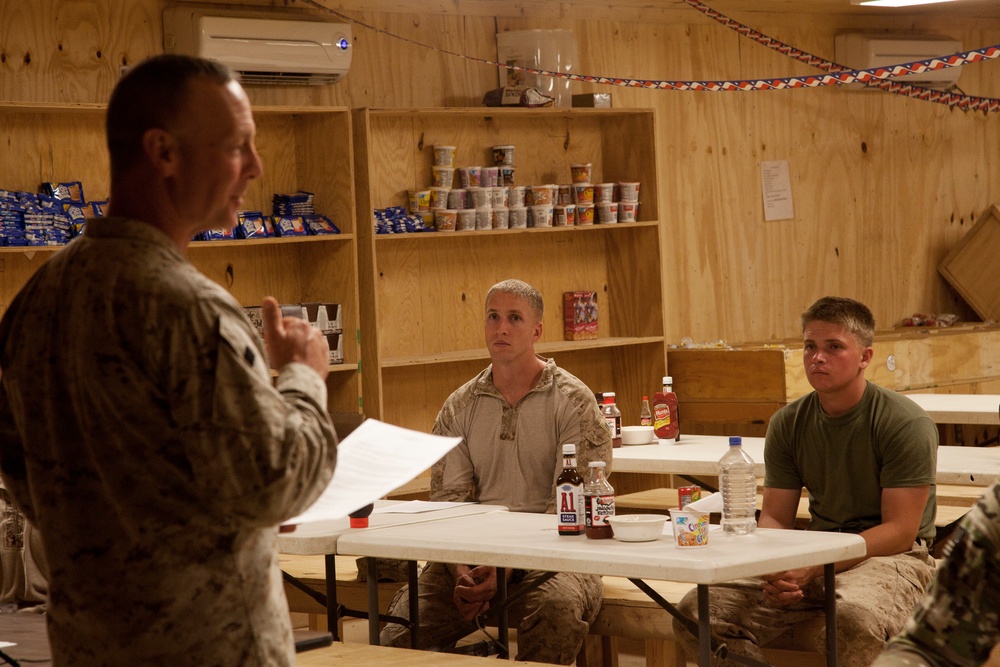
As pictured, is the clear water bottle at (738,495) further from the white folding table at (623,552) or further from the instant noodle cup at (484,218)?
the instant noodle cup at (484,218)

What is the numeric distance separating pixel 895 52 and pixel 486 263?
3.04m

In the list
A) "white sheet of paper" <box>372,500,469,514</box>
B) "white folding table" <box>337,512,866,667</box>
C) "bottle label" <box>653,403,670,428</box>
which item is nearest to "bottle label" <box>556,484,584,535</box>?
"white folding table" <box>337,512,866,667</box>

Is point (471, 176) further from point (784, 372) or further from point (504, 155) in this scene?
point (784, 372)

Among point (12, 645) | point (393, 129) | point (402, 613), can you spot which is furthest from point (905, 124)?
point (12, 645)

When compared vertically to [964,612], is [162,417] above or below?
above

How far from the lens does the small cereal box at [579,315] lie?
287 inches

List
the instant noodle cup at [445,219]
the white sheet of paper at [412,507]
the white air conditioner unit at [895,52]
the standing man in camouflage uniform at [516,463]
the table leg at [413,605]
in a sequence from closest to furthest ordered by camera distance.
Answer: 1. the table leg at [413,605]
2. the standing man in camouflage uniform at [516,463]
3. the white sheet of paper at [412,507]
4. the instant noodle cup at [445,219]
5. the white air conditioner unit at [895,52]

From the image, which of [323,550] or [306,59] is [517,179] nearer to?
[306,59]

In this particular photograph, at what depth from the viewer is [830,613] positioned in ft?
11.8

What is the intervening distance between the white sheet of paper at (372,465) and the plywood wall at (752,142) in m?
4.22

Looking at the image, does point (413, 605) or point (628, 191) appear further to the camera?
point (628, 191)

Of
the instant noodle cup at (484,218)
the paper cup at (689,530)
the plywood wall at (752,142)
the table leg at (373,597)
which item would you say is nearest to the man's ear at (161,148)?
the paper cup at (689,530)

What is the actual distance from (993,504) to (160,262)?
982 millimetres

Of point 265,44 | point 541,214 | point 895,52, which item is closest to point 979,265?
point 895,52
